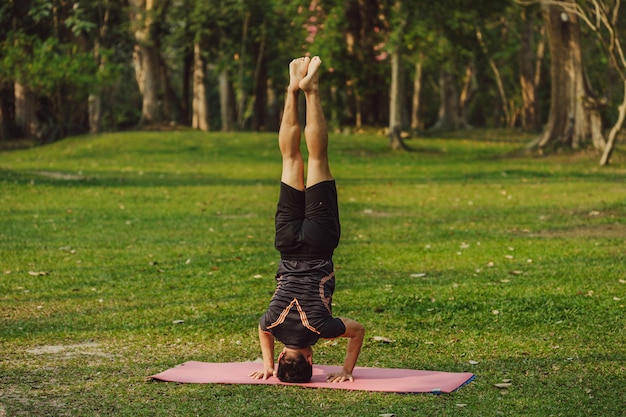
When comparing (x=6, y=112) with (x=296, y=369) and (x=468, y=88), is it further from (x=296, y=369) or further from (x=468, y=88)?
(x=296, y=369)

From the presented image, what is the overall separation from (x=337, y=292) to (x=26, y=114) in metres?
32.6

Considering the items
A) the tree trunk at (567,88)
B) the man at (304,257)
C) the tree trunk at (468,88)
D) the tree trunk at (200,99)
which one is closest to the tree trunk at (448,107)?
the tree trunk at (468,88)

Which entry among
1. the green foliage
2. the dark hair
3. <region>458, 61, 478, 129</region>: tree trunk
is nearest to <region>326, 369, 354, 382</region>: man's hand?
the dark hair

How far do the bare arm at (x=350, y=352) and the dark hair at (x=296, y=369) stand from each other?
0.52 ft

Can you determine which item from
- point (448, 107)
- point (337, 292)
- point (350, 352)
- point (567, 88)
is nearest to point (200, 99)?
point (448, 107)

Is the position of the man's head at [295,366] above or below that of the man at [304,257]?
below

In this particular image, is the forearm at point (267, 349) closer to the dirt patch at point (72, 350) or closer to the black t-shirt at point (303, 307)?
the black t-shirt at point (303, 307)

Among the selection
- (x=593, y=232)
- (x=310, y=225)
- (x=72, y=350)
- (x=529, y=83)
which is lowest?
(x=593, y=232)

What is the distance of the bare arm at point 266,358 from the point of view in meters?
6.95

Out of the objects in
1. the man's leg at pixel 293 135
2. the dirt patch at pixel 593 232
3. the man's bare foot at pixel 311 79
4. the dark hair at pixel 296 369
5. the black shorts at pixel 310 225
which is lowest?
the dirt patch at pixel 593 232

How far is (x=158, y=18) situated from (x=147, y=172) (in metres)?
14.9

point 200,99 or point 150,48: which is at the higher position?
point 150,48

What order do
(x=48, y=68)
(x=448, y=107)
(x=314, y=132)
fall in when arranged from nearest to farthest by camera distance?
(x=314, y=132) < (x=48, y=68) < (x=448, y=107)

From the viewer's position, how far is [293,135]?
287 inches
